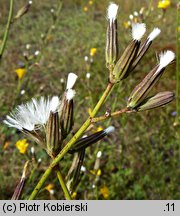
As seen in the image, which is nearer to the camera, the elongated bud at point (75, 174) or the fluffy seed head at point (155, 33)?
the fluffy seed head at point (155, 33)

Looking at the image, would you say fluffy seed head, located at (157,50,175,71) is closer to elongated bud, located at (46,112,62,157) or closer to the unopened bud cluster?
the unopened bud cluster

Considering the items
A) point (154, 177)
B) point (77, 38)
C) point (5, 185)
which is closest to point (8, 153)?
point (5, 185)

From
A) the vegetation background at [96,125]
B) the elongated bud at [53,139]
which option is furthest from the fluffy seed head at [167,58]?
the vegetation background at [96,125]

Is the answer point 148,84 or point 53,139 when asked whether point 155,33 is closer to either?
point 148,84

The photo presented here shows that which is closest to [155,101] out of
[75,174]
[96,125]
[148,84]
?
[148,84]

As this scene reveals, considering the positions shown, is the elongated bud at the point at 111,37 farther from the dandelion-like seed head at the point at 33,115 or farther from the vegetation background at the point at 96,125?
the vegetation background at the point at 96,125
